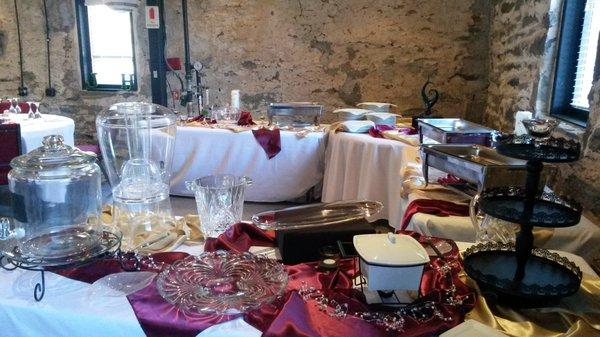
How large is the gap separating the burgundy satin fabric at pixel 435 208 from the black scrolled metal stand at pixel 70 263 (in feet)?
2.80

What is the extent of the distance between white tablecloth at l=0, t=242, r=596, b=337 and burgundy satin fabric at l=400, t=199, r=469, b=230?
80cm

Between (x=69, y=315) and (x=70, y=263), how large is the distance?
0.11 m

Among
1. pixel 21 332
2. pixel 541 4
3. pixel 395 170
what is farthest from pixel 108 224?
pixel 541 4

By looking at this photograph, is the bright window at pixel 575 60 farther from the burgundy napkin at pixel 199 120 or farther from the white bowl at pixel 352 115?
the burgundy napkin at pixel 199 120

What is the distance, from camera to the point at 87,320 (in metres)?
0.74

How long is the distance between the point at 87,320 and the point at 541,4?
2.54m

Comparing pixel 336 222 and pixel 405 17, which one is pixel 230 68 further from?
pixel 336 222

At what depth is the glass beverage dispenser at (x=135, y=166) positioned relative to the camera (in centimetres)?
103

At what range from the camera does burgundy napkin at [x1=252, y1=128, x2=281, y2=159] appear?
291 cm

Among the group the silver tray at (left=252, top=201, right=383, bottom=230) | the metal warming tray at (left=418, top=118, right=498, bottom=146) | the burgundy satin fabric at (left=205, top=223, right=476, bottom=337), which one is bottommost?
the burgundy satin fabric at (left=205, top=223, right=476, bottom=337)

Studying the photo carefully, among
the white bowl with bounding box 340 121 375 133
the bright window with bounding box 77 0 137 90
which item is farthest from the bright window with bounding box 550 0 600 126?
the bright window with bounding box 77 0 137 90

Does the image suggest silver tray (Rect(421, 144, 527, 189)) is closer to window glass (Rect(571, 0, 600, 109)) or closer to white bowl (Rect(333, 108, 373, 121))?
window glass (Rect(571, 0, 600, 109))

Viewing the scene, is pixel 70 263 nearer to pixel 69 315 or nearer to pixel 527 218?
pixel 69 315

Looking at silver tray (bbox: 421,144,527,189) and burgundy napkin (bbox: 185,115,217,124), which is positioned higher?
silver tray (bbox: 421,144,527,189)
